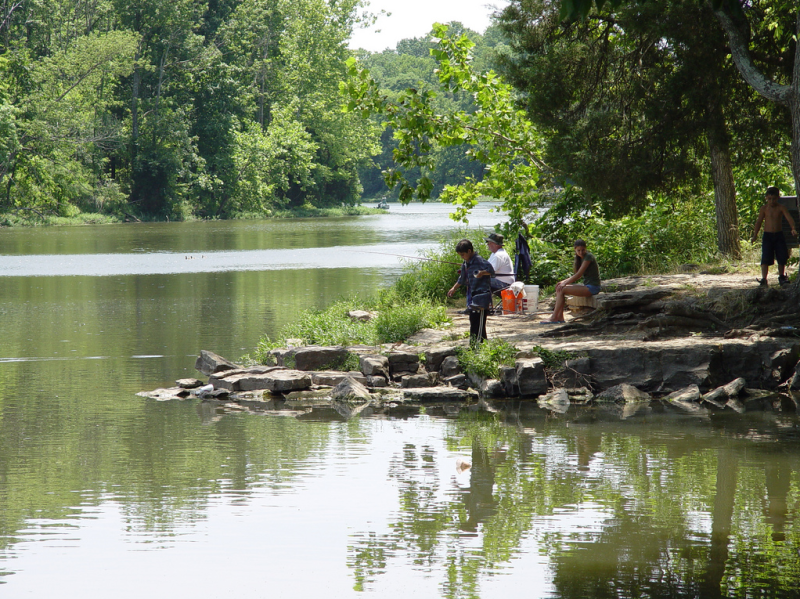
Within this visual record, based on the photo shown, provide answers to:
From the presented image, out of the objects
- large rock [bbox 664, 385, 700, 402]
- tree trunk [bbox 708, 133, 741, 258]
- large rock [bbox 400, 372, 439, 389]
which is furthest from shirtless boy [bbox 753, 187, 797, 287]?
large rock [bbox 400, 372, 439, 389]

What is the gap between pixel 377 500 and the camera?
301 inches

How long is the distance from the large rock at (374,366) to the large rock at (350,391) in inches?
17.1


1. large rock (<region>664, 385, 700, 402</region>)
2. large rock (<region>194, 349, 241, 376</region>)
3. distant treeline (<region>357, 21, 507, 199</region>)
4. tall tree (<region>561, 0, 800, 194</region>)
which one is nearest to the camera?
large rock (<region>664, 385, 700, 402</region>)

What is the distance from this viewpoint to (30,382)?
13.0m

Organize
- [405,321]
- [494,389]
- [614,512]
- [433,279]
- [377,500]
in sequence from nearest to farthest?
[614,512]
[377,500]
[494,389]
[405,321]
[433,279]

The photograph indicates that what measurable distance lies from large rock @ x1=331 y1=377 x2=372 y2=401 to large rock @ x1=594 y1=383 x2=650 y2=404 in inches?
114

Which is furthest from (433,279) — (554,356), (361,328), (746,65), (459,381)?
(746,65)

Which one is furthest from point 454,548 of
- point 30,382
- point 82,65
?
point 82,65

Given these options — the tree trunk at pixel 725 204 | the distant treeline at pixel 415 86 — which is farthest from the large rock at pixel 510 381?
the distant treeline at pixel 415 86

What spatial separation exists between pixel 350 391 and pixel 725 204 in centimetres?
888

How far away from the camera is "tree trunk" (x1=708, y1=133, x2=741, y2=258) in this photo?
17.0m

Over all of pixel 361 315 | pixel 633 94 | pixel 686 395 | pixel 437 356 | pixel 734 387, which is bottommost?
pixel 686 395

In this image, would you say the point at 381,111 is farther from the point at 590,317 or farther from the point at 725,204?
the point at 725,204

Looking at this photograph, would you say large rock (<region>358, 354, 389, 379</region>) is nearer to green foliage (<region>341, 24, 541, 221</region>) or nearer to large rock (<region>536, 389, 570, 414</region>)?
large rock (<region>536, 389, 570, 414</region>)
